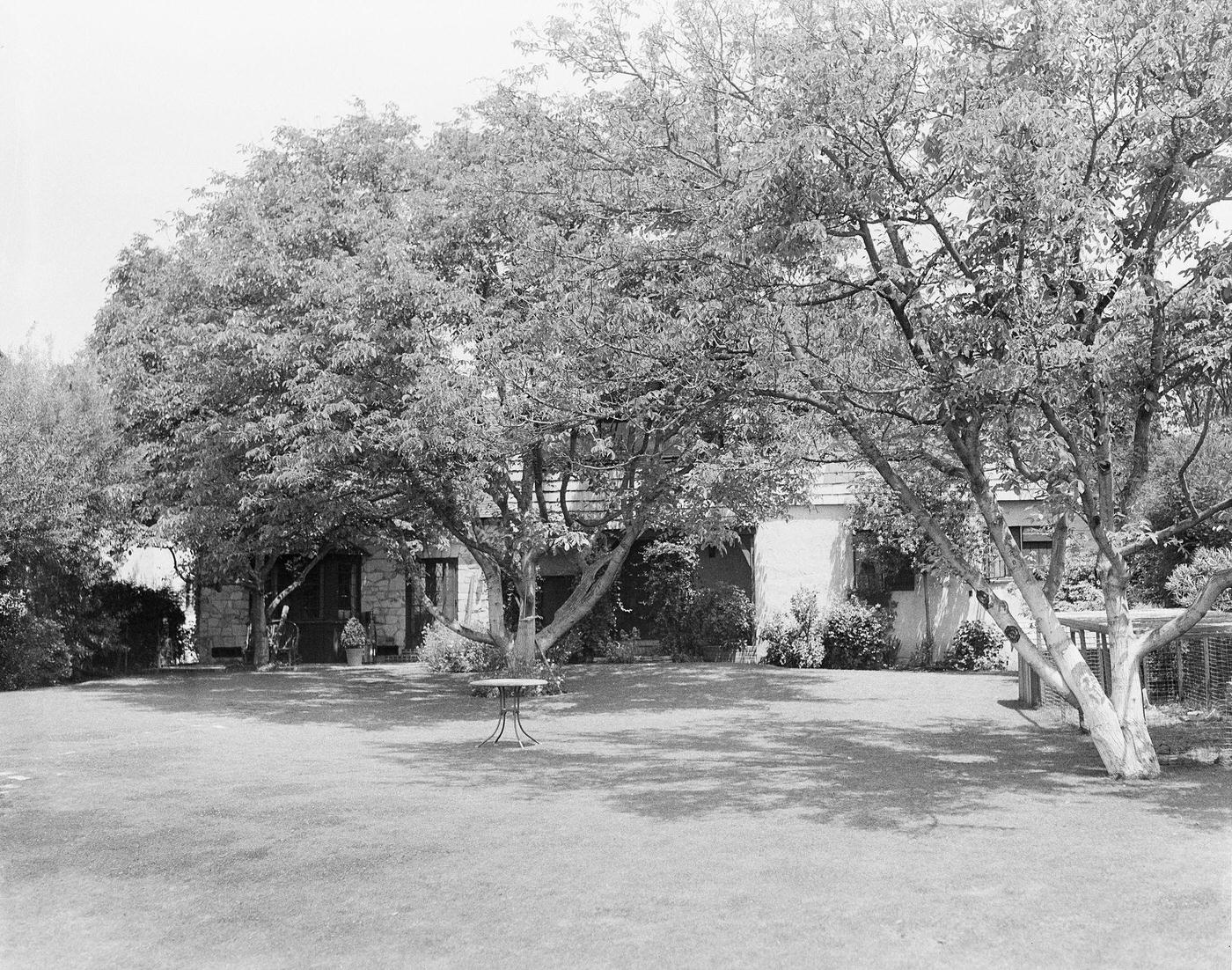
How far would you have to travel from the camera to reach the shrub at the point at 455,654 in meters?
22.4

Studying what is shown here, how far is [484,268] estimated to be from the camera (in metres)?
17.1

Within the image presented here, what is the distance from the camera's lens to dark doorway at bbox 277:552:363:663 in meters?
27.6

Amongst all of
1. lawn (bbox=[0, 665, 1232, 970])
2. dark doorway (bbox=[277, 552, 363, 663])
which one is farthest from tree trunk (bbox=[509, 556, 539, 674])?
dark doorway (bbox=[277, 552, 363, 663])

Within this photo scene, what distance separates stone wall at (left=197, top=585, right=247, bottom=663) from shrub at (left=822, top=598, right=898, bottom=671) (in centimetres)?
1398

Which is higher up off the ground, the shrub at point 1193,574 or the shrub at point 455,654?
the shrub at point 1193,574

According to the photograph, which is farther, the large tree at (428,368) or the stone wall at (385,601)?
the stone wall at (385,601)

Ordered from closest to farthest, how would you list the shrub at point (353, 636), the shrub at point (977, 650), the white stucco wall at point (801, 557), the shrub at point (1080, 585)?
the shrub at point (1080, 585), the shrub at point (977, 650), the white stucco wall at point (801, 557), the shrub at point (353, 636)

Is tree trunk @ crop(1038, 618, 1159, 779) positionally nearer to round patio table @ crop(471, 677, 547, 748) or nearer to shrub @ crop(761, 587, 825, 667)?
round patio table @ crop(471, 677, 547, 748)

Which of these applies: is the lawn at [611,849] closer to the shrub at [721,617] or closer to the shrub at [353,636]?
the shrub at [721,617]

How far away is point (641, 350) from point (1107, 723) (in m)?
4.97

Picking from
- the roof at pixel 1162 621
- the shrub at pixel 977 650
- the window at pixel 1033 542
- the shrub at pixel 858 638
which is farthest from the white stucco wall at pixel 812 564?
the roof at pixel 1162 621

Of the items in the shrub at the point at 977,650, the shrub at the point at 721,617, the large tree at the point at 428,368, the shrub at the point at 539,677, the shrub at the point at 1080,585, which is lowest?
the shrub at the point at 539,677

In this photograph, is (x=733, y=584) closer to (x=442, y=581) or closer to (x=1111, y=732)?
(x=442, y=581)

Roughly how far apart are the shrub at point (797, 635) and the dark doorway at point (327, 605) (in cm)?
992
